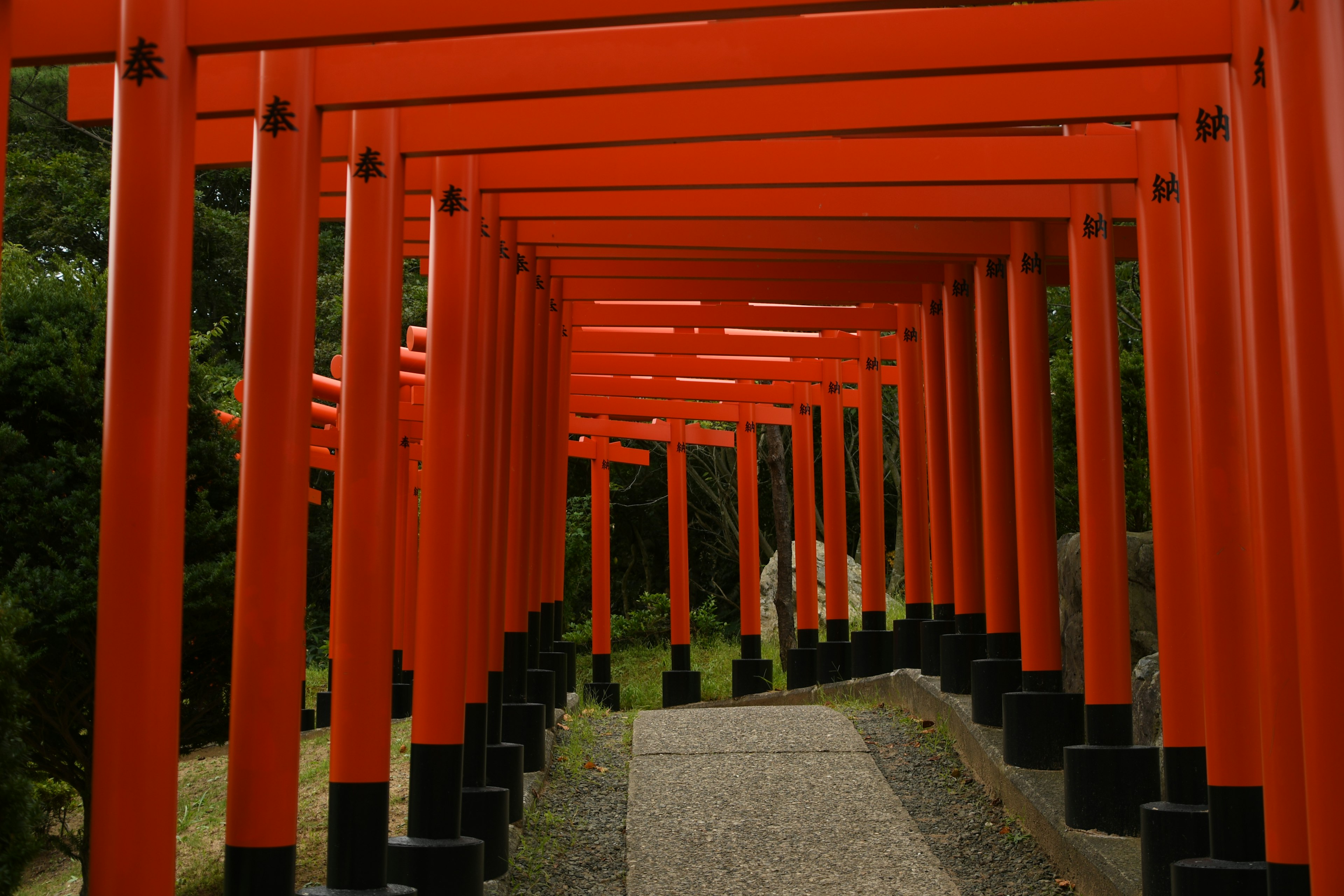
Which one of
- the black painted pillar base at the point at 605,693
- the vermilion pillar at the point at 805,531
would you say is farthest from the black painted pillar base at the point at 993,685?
the black painted pillar base at the point at 605,693

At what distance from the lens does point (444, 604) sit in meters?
6.16

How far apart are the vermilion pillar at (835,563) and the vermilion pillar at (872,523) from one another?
0.60m

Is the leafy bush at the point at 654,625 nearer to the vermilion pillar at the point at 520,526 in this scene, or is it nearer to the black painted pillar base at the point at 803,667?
the black painted pillar base at the point at 803,667

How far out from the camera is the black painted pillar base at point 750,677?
51.6 feet

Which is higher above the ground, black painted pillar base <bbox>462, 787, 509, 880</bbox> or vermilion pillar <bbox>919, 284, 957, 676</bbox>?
vermilion pillar <bbox>919, 284, 957, 676</bbox>

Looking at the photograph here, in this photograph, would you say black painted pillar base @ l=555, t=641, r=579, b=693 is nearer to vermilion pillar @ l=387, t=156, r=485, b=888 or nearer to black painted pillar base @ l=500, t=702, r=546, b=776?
black painted pillar base @ l=500, t=702, r=546, b=776

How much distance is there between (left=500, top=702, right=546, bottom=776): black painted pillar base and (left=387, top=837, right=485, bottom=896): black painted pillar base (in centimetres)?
257

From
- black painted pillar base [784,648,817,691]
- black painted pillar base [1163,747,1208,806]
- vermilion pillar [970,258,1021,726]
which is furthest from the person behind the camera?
black painted pillar base [784,648,817,691]

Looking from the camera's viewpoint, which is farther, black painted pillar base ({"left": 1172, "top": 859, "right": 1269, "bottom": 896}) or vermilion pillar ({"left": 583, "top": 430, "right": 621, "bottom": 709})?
vermilion pillar ({"left": 583, "top": 430, "right": 621, "bottom": 709})

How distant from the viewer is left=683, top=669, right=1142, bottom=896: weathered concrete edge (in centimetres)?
614

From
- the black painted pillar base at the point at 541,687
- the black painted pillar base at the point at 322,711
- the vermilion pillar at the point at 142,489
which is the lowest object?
the black painted pillar base at the point at 322,711

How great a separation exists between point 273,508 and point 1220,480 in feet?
13.0

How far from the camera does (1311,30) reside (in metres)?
3.52

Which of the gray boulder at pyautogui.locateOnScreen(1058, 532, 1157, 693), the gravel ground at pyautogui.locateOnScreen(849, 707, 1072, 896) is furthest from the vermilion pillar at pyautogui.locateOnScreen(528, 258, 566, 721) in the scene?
the gray boulder at pyautogui.locateOnScreen(1058, 532, 1157, 693)
